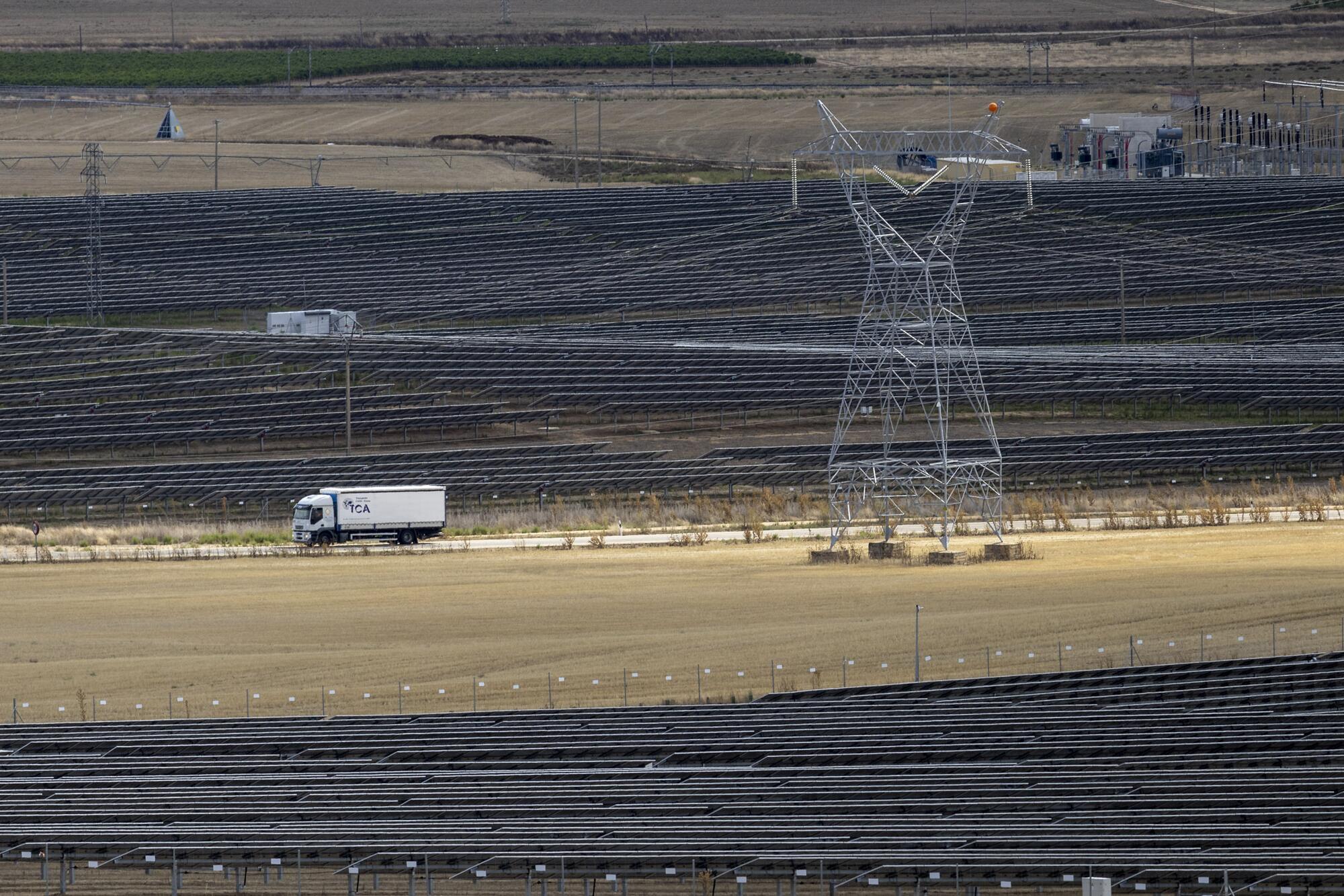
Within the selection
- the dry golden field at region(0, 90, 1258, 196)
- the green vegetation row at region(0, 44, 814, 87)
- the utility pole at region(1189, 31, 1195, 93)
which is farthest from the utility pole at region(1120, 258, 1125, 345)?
the green vegetation row at region(0, 44, 814, 87)

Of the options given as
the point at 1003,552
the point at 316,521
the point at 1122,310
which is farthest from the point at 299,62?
the point at 1003,552

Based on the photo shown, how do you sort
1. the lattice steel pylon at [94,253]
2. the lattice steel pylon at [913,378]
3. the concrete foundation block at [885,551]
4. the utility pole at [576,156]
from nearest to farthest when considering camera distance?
the concrete foundation block at [885,551] → the lattice steel pylon at [913,378] → the lattice steel pylon at [94,253] → the utility pole at [576,156]

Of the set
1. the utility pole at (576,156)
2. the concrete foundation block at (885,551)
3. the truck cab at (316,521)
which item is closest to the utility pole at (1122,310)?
the concrete foundation block at (885,551)

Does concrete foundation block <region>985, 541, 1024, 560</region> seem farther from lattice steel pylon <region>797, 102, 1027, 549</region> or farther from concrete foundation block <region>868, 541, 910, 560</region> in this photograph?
concrete foundation block <region>868, 541, 910, 560</region>

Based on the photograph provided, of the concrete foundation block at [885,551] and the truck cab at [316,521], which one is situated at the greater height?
the truck cab at [316,521]

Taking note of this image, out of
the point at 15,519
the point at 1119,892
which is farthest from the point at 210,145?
the point at 1119,892

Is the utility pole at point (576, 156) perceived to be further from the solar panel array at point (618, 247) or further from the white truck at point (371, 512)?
the white truck at point (371, 512)
